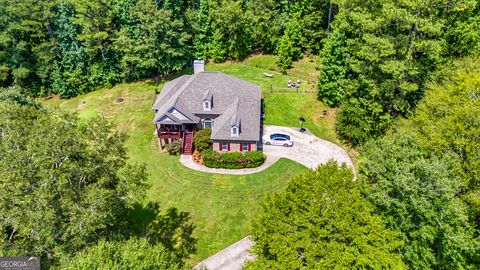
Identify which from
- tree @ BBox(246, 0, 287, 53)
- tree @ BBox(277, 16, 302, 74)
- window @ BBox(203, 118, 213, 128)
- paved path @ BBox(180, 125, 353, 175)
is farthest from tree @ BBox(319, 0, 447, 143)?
tree @ BBox(246, 0, 287, 53)

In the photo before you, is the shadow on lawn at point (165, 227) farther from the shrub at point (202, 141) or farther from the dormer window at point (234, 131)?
the dormer window at point (234, 131)

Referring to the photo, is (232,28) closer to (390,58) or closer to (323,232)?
(390,58)

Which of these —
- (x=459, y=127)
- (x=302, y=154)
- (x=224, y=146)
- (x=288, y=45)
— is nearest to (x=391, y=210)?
(x=459, y=127)

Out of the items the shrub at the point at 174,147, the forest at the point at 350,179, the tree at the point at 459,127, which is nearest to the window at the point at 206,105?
the shrub at the point at 174,147

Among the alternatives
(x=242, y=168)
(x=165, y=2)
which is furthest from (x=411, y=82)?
(x=165, y=2)

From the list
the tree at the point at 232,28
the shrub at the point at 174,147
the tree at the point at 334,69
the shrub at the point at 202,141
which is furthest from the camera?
the tree at the point at 232,28

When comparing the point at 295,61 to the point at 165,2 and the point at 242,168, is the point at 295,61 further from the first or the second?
the point at 242,168
